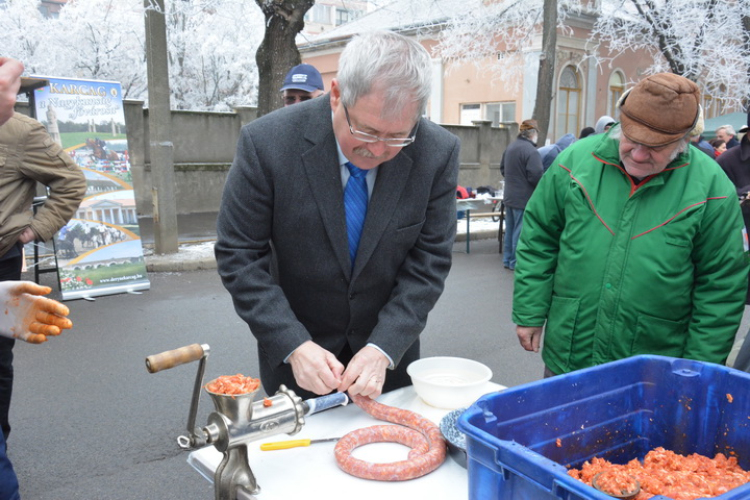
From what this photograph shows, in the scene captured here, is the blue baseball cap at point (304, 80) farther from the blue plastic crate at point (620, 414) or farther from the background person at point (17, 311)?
the blue plastic crate at point (620, 414)

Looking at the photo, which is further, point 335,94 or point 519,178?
point 519,178

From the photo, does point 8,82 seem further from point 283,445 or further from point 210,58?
point 210,58

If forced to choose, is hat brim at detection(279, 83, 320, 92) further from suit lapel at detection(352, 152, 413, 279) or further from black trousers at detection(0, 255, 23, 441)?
suit lapel at detection(352, 152, 413, 279)

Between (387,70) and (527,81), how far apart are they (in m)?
21.7

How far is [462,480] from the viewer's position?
1.56 metres

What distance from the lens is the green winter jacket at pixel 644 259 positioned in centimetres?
211

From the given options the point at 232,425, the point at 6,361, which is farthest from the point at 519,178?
the point at 232,425

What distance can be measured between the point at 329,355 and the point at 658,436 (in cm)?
89

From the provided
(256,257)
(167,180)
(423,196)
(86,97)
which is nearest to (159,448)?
(256,257)

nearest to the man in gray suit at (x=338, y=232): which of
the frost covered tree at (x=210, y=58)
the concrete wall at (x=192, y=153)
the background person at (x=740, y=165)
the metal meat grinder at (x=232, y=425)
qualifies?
the metal meat grinder at (x=232, y=425)

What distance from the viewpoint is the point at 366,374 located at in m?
1.80

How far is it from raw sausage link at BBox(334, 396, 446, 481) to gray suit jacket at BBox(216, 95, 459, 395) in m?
0.17

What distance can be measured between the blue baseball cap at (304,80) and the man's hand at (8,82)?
3517mm

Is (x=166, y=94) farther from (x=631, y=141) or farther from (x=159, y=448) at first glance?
(x=631, y=141)
